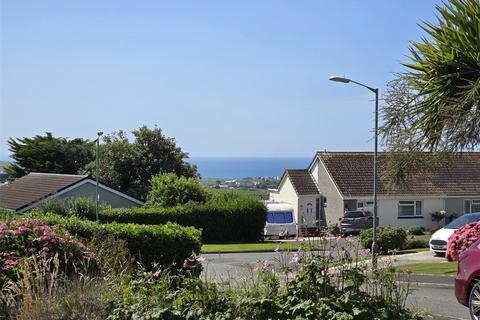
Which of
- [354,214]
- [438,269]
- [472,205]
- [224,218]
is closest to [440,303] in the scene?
[438,269]

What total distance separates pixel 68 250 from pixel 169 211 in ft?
96.9

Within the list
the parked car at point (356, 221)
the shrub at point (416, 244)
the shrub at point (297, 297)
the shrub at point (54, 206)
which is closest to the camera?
the shrub at point (297, 297)

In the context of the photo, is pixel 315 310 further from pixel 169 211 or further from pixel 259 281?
pixel 169 211

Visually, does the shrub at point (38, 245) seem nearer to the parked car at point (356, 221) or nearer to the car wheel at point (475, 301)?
the car wheel at point (475, 301)

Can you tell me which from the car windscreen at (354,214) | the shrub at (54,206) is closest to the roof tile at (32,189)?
the shrub at (54,206)

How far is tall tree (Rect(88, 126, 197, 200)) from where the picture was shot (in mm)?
53656

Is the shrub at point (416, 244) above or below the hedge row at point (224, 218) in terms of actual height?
below

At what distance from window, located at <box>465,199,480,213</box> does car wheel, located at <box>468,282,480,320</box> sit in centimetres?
4119

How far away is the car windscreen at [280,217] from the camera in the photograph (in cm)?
4133

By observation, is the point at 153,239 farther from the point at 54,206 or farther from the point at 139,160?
the point at 139,160

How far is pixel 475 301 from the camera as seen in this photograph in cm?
823

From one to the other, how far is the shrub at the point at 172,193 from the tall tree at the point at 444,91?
25.4 m

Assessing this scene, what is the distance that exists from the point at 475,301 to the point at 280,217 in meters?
33.3

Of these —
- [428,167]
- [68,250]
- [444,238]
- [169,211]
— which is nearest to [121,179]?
[169,211]
